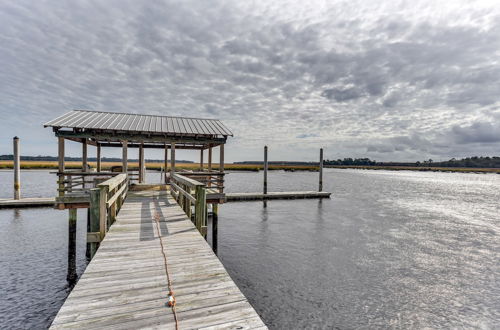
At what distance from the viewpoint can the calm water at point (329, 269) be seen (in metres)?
7.01

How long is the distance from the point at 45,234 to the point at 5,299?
7415 millimetres

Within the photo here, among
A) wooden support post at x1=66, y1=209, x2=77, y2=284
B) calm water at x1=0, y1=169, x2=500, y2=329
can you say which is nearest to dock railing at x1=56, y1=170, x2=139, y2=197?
wooden support post at x1=66, y1=209, x2=77, y2=284

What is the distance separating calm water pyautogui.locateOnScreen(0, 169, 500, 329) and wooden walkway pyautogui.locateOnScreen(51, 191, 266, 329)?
11.0ft

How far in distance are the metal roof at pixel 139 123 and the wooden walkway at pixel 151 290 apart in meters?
7.36

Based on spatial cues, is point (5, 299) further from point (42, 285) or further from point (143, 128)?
point (143, 128)

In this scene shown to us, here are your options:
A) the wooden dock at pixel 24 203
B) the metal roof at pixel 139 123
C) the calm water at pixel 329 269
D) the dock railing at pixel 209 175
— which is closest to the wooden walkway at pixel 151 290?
the calm water at pixel 329 269

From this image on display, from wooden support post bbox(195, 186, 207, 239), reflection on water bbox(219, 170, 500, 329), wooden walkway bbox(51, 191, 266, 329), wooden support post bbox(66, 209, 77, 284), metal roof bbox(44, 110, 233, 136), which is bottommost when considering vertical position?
reflection on water bbox(219, 170, 500, 329)

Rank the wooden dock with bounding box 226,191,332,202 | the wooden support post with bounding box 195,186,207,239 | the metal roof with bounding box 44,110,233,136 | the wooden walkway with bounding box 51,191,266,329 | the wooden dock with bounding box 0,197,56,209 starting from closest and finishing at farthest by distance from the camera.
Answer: the wooden walkway with bounding box 51,191,266,329 < the wooden support post with bounding box 195,186,207,239 < the metal roof with bounding box 44,110,233,136 < the wooden dock with bounding box 0,197,56,209 < the wooden dock with bounding box 226,191,332,202

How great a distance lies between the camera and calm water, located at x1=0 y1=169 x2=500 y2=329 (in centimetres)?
701

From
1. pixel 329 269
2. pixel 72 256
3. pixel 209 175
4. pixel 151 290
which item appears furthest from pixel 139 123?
pixel 329 269

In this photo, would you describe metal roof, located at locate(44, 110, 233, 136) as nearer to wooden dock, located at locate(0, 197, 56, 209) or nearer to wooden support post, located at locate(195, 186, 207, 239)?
wooden support post, located at locate(195, 186, 207, 239)

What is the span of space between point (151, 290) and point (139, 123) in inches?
465

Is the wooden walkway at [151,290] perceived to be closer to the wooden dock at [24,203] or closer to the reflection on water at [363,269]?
the reflection on water at [363,269]

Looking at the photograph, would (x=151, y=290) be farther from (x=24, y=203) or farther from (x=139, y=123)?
(x=24, y=203)
